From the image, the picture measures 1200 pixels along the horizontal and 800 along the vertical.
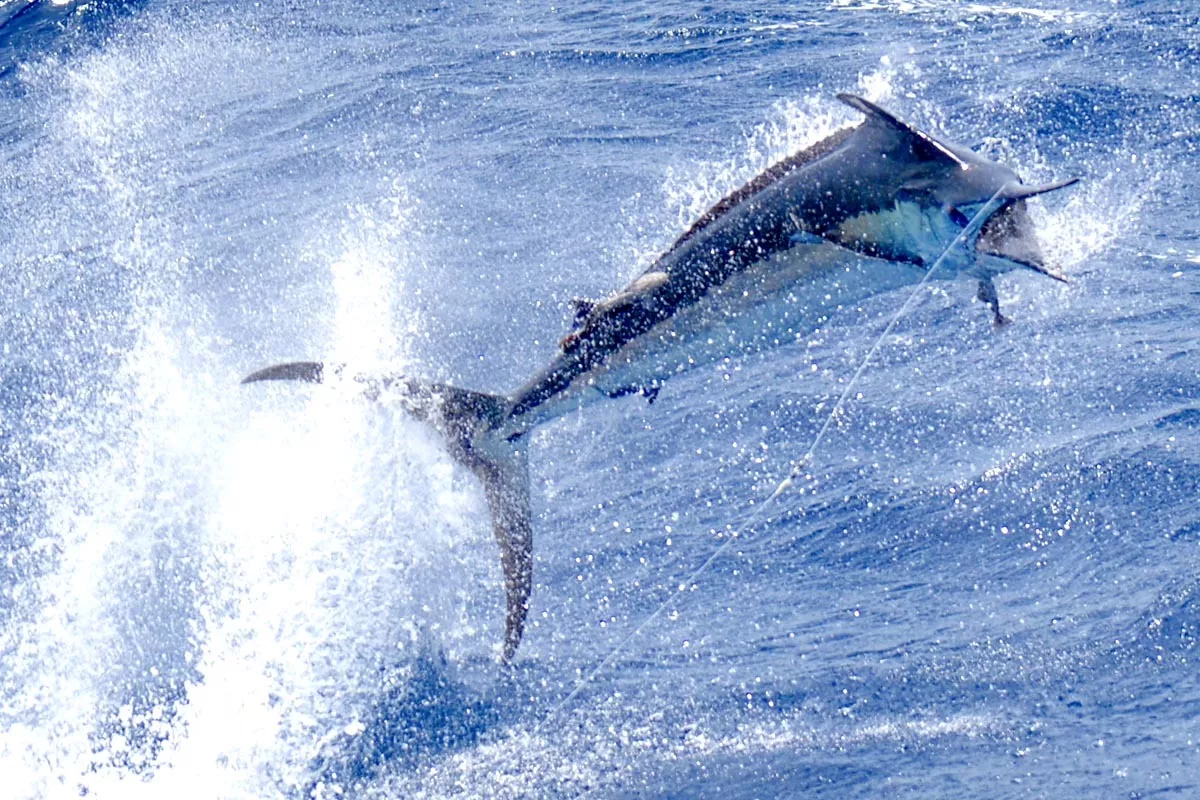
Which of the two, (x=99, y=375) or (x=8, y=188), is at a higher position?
(x=8, y=188)

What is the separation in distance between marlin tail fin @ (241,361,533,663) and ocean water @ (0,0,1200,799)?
0.74 m

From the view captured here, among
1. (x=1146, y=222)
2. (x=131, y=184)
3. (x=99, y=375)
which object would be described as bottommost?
(x=1146, y=222)

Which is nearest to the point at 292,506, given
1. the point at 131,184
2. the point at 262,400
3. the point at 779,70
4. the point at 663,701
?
the point at 262,400

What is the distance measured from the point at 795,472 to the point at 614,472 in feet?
2.86

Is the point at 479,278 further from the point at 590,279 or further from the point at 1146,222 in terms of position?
the point at 1146,222

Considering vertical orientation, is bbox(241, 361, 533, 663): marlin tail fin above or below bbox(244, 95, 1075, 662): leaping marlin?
below

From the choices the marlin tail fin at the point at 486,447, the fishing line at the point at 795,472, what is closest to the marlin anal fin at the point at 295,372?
the marlin tail fin at the point at 486,447

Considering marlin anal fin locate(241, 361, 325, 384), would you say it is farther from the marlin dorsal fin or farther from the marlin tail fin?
the marlin dorsal fin

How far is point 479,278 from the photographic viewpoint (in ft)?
27.2

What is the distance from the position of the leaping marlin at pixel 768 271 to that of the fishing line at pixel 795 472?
0.05ft

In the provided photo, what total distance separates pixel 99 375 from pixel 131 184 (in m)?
2.80

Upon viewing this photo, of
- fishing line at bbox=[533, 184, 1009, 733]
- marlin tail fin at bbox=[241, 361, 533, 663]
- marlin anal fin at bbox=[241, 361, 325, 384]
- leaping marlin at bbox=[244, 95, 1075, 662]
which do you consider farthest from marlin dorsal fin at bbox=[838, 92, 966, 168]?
marlin anal fin at bbox=[241, 361, 325, 384]

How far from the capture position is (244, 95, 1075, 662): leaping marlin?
486 cm

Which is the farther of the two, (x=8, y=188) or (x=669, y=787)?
(x=8, y=188)
